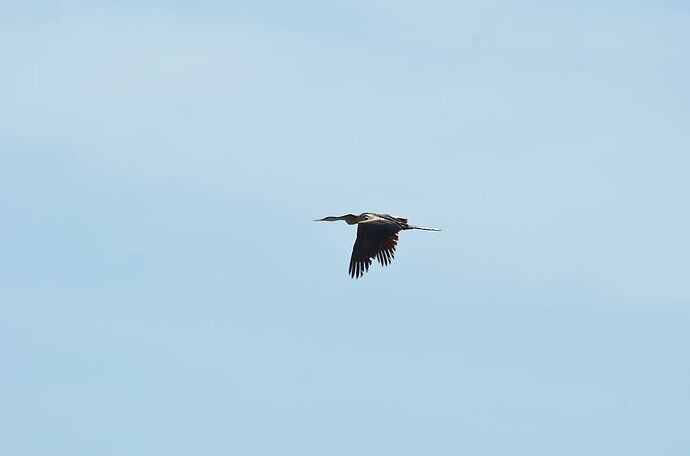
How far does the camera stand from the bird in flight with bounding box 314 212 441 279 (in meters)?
61.0

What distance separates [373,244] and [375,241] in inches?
5.6

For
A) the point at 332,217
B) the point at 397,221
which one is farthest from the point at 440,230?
the point at 332,217

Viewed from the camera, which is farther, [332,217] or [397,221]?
[332,217]

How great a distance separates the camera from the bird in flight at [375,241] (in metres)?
61.0

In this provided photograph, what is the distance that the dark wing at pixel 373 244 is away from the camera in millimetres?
61062

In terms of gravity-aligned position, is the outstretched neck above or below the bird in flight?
above

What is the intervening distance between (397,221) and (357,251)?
6.41 ft

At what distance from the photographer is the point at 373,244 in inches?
2411

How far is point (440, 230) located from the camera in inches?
2333

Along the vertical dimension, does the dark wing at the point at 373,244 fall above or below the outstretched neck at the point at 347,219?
below

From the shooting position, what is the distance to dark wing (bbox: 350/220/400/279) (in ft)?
200

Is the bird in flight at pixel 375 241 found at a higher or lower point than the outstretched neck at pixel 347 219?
lower

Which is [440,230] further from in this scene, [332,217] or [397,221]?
[332,217]

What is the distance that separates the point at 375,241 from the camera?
61219 millimetres
